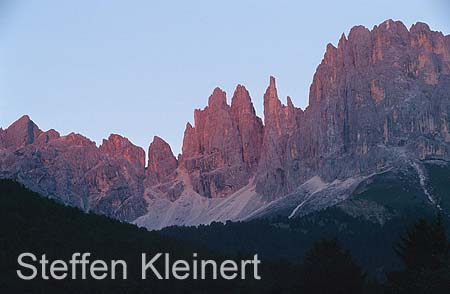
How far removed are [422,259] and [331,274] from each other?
711 cm

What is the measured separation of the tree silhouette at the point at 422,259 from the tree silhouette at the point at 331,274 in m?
3.05

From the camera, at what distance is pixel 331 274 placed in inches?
3501

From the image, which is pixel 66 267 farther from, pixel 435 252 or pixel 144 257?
pixel 435 252

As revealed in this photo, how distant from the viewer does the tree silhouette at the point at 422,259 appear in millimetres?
77625

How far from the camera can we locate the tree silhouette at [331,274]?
88.7 metres

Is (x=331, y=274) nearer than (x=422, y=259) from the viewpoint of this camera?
No

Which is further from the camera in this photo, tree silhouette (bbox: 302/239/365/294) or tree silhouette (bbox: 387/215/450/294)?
tree silhouette (bbox: 302/239/365/294)

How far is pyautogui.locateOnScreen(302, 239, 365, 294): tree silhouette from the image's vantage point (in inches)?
3492

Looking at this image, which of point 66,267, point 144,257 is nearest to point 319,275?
point 66,267

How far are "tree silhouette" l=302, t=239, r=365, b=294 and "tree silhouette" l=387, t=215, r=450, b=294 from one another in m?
3.05

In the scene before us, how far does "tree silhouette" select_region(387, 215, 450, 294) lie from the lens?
255 ft

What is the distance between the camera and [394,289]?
83.4 metres

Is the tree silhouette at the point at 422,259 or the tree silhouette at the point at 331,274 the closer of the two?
the tree silhouette at the point at 422,259

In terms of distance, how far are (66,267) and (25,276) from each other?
32.2 feet
